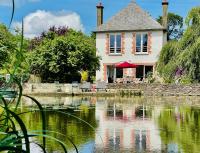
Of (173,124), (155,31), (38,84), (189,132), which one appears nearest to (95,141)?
(189,132)

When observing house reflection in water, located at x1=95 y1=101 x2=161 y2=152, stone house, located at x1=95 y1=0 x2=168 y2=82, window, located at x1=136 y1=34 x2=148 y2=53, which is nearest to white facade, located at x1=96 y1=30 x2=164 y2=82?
stone house, located at x1=95 y1=0 x2=168 y2=82

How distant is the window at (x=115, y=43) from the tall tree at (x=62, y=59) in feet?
29.1

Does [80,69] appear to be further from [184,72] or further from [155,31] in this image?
[155,31]

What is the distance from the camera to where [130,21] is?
150ft

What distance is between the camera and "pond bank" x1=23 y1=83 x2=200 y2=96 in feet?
109

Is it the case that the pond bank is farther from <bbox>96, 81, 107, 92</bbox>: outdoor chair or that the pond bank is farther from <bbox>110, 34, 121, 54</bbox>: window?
<bbox>110, 34, 121, 54</bbox>: window

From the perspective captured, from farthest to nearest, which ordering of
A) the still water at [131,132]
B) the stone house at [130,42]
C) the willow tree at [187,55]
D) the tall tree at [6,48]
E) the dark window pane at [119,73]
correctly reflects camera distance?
the dark window pane at [119,73]
the stone house at [130,42]
the willow tree at [187,55]
the still water at [131,132]
the tall tree at [6,48]

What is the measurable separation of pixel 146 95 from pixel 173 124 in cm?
1911

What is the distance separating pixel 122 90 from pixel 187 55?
4699mm

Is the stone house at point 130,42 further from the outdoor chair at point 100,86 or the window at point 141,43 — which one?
the outdoor chair at point 100,86

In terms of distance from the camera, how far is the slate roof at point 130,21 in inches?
1761

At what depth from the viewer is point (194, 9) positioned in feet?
110

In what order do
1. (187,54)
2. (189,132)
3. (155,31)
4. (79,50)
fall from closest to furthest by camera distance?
(189,132) < (187,54) < (79,50) < (155,31)

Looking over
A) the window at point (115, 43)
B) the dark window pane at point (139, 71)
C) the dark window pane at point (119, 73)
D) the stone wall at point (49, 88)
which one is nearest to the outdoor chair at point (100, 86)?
the stone wall at point (49, 88)
